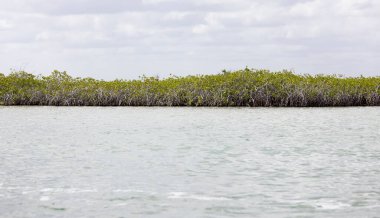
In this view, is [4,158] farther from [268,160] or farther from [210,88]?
[210,88]

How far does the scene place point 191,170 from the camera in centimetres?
922

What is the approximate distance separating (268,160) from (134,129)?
6465mm

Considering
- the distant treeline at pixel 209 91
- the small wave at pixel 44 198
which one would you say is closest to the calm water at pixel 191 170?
the small wave at pixel 44 198

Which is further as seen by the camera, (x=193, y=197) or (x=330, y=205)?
(x=193, y=197)

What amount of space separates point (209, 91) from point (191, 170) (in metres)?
17.9

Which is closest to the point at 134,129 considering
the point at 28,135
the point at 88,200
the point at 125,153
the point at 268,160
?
the point at 28,135

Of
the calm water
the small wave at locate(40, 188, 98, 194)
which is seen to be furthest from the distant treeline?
the small wave at locate(40, 188, 98, 194)

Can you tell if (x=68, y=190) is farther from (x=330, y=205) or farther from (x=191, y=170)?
(x=330, y=205)

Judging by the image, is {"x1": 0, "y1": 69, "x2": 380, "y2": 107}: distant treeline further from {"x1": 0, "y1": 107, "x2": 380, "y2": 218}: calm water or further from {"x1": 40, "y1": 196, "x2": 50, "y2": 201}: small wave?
{"x1": 40, "y1": 196, "x2": 50, "y2": 201}: small wave

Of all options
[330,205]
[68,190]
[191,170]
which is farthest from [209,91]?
[330,205]

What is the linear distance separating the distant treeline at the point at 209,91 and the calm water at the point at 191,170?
30.0 feet

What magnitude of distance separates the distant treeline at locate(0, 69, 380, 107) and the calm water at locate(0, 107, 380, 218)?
30.0ft

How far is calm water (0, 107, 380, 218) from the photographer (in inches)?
264

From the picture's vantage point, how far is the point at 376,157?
10.6 metres
